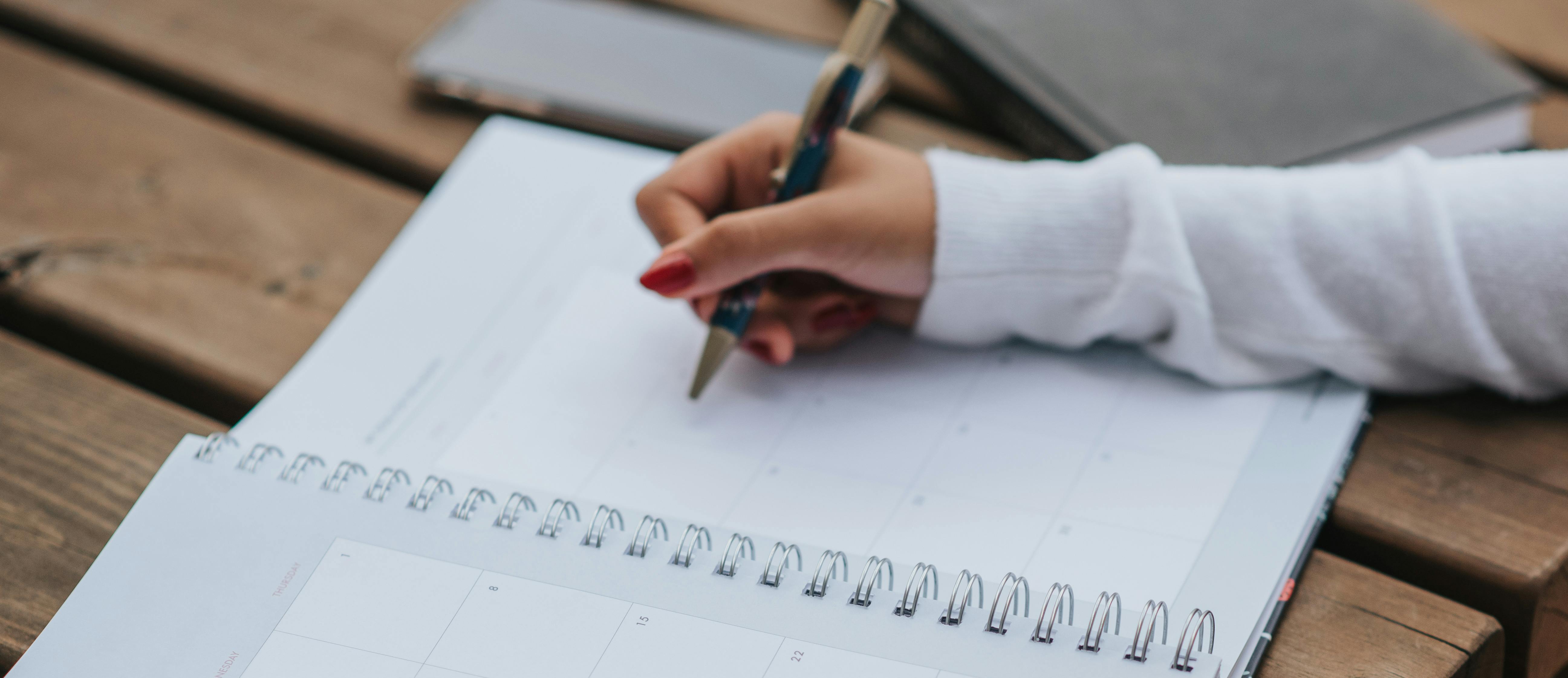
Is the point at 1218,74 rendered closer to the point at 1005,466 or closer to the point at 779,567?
the point at 1005,466

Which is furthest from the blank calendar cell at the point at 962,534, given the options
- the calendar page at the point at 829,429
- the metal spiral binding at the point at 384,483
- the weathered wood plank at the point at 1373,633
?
the metal spiral binding at the point at 384,483

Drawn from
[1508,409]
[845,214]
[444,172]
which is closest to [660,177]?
[845,214]

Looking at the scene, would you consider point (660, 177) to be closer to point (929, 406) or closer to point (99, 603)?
point (929, 406)

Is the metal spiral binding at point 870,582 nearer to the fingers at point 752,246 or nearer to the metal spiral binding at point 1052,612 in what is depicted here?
the metal spiral binding at point 1052,612

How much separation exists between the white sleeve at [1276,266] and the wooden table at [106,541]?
0.13 metres

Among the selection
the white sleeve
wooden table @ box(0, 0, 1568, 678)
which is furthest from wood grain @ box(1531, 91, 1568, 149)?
the white sleeve

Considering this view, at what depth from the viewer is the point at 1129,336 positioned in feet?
1.92

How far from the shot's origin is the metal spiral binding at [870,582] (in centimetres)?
43

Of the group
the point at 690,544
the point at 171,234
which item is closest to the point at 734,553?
the point at 690,544

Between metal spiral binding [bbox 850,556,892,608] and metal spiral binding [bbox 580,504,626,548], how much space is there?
105mm

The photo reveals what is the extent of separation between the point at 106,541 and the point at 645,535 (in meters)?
0.25

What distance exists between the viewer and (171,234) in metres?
0.68

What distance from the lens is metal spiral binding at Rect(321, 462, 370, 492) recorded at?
0.48 metres

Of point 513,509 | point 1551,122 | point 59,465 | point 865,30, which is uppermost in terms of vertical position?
point 1551,122
